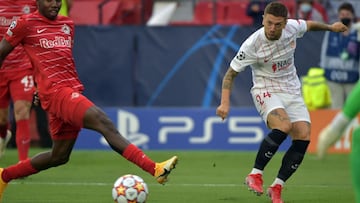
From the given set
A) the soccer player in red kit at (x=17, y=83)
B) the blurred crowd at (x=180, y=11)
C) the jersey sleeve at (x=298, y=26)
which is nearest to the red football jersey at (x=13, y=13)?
the soccer player in red kit at (x=17, y=83)

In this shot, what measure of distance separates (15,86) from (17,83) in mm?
47

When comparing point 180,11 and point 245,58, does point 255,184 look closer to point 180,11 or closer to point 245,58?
point 245,58

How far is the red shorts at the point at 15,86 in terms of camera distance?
12789 millimetres

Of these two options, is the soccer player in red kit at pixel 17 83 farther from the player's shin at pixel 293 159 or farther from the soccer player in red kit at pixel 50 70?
the player's shin at pixel 293 159

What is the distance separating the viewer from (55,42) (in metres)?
9.88

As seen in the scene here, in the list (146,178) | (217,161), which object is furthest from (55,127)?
(217,161)

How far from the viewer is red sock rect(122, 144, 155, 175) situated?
368 inches

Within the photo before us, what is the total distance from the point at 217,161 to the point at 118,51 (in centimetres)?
427

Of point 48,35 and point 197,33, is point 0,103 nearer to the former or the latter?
point 48,35

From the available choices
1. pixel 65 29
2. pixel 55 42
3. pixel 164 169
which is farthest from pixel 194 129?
pixel 164 169

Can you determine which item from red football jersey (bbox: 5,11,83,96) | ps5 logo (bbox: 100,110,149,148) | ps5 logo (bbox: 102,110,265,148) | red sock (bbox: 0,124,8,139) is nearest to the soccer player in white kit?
red football jersey (bbox: 5,11,83,96)

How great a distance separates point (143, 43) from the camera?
61.8 ft

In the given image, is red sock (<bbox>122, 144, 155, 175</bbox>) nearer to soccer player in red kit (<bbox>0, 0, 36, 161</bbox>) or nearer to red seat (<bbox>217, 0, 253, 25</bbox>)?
soccer player in red kit (<bbox>0, 0, 36, 161</bbox>)

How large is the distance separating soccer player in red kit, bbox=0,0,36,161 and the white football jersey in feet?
11.1
